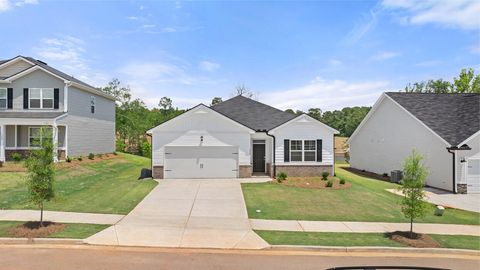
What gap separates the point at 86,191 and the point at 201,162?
7638mm

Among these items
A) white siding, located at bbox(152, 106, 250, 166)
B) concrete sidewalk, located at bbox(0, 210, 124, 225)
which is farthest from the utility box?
concrete sidewalk, located at bbox(0, 210, 124, 225)

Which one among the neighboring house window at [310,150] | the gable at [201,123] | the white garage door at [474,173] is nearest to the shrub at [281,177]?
the neighboring house window at [310,150]

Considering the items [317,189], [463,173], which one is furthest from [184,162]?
[463,173]

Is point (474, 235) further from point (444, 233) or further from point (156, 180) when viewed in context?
point (156, 180)

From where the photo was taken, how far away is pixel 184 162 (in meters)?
21.9

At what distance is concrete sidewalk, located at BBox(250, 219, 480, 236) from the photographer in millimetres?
11289

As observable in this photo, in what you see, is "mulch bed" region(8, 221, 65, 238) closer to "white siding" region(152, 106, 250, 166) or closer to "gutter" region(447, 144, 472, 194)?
"white siding" region(152, 106, 250, 166)

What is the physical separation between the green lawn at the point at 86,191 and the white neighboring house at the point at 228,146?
269 centimetres

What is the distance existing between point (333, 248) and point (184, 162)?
46.7 ft

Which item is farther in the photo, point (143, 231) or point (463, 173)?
point (463, 173)

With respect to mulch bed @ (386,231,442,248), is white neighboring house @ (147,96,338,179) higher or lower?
higher

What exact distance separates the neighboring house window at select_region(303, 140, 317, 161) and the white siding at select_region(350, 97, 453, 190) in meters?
7.24

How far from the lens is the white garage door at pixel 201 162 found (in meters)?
21.8

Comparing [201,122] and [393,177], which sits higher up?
[201,122]
